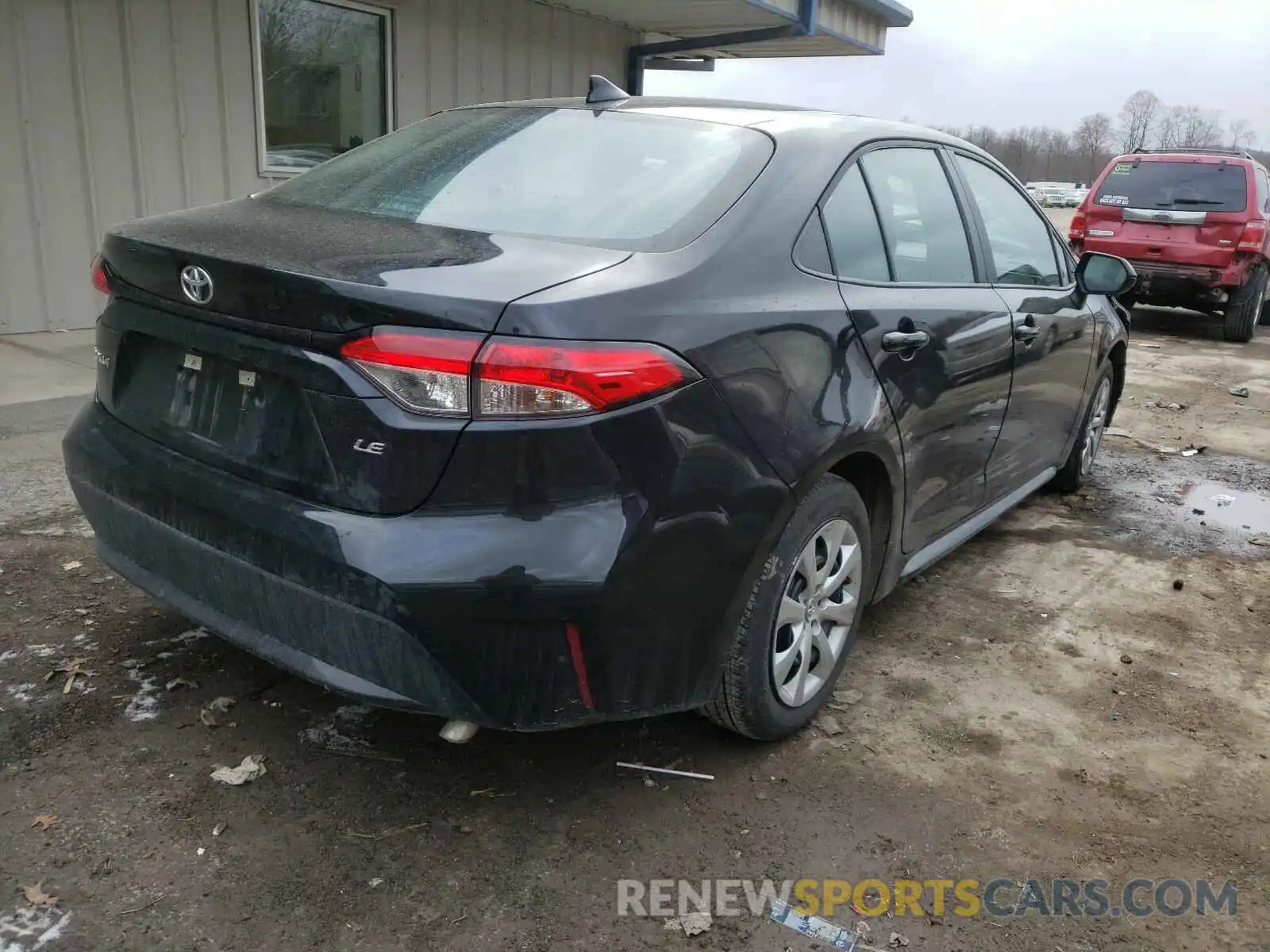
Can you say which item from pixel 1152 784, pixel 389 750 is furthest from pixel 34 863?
pixel 1152 784

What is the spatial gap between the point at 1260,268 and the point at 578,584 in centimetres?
1136

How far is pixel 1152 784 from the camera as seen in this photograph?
111 inches

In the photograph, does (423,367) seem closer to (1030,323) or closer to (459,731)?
(459,731)

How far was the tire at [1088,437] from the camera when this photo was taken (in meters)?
5.11

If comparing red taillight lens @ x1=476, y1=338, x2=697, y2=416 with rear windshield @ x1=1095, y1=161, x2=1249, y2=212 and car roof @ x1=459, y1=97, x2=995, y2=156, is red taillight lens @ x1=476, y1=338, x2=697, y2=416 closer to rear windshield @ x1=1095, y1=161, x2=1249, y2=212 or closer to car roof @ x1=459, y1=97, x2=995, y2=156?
car roof @ x1=459, y1=97, x2=995, y2=156

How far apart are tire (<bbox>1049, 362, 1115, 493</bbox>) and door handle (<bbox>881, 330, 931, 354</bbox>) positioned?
2.35m

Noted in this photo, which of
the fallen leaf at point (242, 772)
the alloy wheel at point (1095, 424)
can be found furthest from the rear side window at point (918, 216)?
the fallen leaf at point (242, 772)

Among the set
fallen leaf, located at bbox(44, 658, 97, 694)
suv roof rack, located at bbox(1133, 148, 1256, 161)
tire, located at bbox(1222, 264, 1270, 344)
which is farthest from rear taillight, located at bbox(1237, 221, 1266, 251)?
fallen leaf, located at bbox(44, 658, 97, 694)

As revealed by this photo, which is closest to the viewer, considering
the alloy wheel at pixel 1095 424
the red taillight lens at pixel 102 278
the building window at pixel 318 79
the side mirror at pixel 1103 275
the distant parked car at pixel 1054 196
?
the red taillight lens at pixel 102 278

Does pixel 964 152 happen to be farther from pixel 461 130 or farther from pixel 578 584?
pixel 578 584

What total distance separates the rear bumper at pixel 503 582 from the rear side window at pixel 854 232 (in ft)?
2.44

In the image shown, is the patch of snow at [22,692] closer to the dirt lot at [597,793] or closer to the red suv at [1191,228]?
the dirt lot at [597,793]

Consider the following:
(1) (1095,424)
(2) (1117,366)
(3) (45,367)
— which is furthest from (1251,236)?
(3) (45,367)

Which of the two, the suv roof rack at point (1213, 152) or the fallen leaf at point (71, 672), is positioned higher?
the suv roof rack at point (1213, 152)
